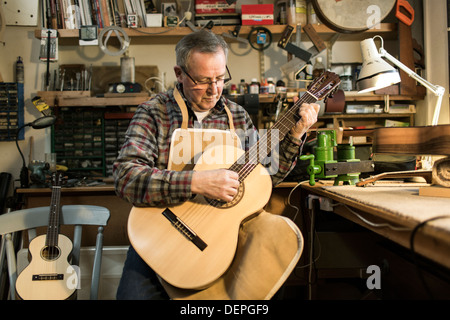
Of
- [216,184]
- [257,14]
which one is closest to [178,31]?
[257,14]

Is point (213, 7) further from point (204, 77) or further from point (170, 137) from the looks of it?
point (170, 137)

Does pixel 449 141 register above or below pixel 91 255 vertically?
above

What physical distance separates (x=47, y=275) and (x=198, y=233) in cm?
94

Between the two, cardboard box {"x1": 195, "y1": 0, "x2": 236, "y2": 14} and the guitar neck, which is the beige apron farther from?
cardboard box {"x1": 195, "y1": 0, "x2": 236, "y2": 14}

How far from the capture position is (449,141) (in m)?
0.96

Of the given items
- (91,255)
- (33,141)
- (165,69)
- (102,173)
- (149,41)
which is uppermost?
(149,41)

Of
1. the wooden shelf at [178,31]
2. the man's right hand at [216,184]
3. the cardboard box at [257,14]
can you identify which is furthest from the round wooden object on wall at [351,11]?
the man's right hand at [216,184]

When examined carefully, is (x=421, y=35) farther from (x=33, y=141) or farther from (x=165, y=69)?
(x=33, y=141)

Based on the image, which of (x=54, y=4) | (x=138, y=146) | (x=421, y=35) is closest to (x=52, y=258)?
(x=138, y=146)

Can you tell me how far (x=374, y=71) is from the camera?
5.50 ft

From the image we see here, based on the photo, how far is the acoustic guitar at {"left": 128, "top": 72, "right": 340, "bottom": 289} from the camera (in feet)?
3.34

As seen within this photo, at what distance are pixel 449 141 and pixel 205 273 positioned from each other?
822 millimetres
